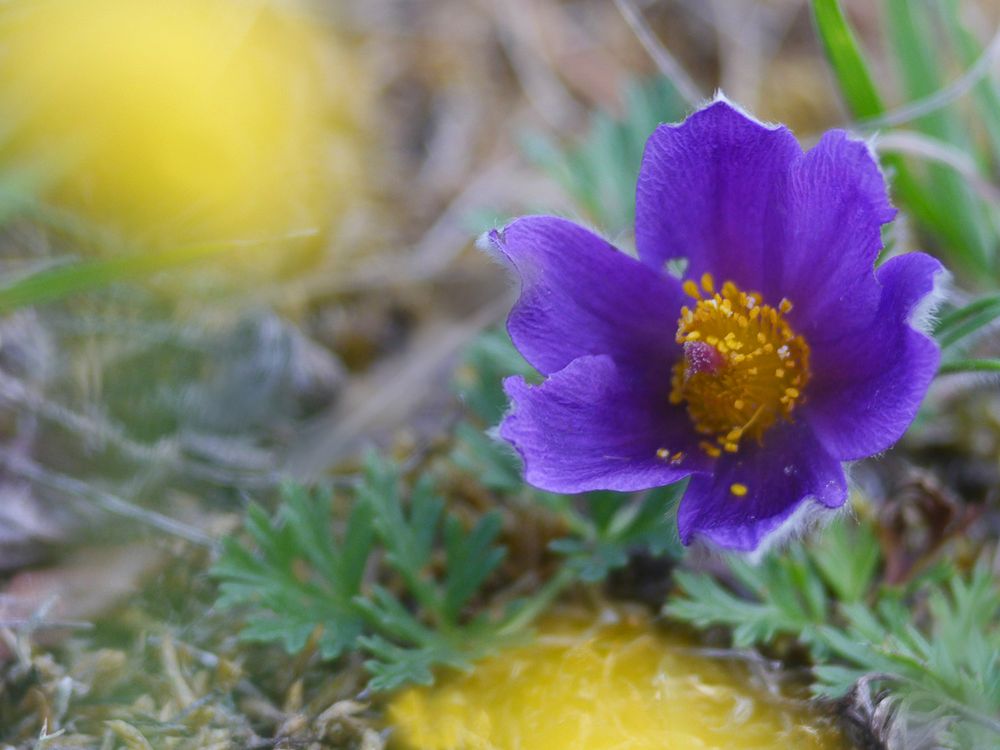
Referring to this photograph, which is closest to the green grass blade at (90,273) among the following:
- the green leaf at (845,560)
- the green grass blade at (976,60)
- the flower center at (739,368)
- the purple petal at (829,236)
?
the flower center at (739,368)

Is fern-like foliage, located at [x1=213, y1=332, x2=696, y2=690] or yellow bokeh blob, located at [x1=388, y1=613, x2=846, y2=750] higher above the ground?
fern-like foliage, located at [x1=213, y1=332, x2=696, y2=690]

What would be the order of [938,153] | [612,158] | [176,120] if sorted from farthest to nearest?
[176,120] → [612,158] → [938,153]

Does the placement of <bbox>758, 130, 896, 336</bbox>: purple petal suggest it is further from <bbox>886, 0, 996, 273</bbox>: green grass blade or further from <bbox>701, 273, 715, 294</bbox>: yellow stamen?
<bbox>886, 0, 996, 273</bbox>: green grass blade

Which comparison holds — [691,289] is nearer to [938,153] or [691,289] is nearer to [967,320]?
[967,320]

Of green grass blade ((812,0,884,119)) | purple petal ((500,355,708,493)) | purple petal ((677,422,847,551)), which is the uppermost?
green grass blade ((812,0,884,119))

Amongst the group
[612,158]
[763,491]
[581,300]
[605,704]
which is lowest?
[605,704]

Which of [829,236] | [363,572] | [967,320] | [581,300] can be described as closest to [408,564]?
[363,572]

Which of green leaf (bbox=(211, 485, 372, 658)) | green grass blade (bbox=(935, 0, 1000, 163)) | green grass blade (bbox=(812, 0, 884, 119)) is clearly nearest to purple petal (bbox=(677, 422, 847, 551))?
green leaf (bbox=(211, 485, 372, 658))
